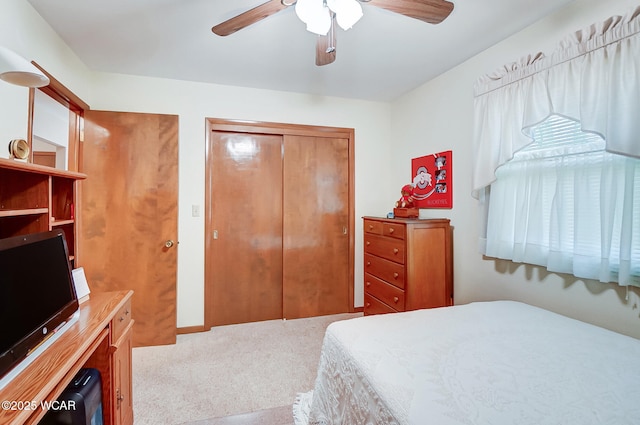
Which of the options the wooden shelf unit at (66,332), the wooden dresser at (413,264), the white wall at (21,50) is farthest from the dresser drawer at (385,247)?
the white wall at (21,50)

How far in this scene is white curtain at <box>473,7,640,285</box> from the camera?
54.6 inches

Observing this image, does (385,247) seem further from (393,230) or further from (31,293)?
(31,293)

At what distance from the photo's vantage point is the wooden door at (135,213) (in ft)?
7.97

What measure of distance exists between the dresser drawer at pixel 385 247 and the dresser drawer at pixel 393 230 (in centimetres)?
4

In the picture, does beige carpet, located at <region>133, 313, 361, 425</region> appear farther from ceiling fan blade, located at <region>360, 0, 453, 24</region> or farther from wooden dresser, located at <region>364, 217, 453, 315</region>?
ceiling fan blade, located at <region>360, 0, 453, 24</region>

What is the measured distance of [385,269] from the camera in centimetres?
253

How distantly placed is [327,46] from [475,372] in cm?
173

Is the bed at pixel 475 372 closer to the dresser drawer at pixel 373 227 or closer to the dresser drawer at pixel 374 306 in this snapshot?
the dresser drawer at pixel 374 306

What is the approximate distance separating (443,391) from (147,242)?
8.37 ft

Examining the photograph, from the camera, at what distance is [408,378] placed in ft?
3.24

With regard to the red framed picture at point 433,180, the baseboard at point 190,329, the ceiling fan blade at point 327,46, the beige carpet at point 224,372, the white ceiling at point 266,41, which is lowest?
the beige carpet at point 224,372

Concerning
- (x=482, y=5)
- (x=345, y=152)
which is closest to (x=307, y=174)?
(x=345, y=152)

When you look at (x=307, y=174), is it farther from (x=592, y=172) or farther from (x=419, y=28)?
(x=592, y=172)

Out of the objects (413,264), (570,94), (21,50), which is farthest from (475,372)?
(21,50)
